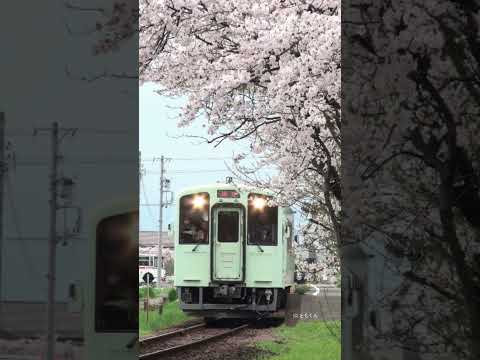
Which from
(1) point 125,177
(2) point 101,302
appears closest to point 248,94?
(1) point 125,177

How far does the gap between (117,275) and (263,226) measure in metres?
2.71

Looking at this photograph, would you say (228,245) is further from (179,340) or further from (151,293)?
(151,293)

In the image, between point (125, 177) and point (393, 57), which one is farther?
point (125, 177)

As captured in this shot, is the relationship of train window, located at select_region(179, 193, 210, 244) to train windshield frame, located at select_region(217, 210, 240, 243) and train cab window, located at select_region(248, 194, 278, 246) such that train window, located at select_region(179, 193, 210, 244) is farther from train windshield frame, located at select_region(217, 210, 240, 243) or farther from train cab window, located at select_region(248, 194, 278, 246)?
train cab window, located at select_region(248, 194, 278, 246)

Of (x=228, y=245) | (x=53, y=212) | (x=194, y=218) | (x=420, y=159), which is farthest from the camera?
(x=194, y=218)

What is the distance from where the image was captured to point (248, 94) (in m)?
3.49

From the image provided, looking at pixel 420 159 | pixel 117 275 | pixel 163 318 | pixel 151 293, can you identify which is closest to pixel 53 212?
pixel 117 275

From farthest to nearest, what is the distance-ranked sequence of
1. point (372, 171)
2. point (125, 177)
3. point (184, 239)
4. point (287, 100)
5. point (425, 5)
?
1. point (184, 239)
2. point (125, 177)
3. point (287, 100)
4. point (372, 171)
5. point (425, 5)

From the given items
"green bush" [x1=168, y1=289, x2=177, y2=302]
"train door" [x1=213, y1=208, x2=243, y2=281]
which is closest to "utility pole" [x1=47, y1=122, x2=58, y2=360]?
"train door" [x1=213, y1=208, x2=243, y2=281]

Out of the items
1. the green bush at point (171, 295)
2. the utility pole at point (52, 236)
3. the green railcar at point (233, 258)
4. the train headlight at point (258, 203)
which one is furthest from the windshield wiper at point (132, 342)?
the green bush at point (171, 295)

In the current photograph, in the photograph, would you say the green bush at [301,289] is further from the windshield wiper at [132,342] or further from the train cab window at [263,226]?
the windshield wiper at [132,342]

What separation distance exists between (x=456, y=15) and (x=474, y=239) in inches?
31.4

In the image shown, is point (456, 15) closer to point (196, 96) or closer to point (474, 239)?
point (474, 239)

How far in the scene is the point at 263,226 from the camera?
18.5 feet
